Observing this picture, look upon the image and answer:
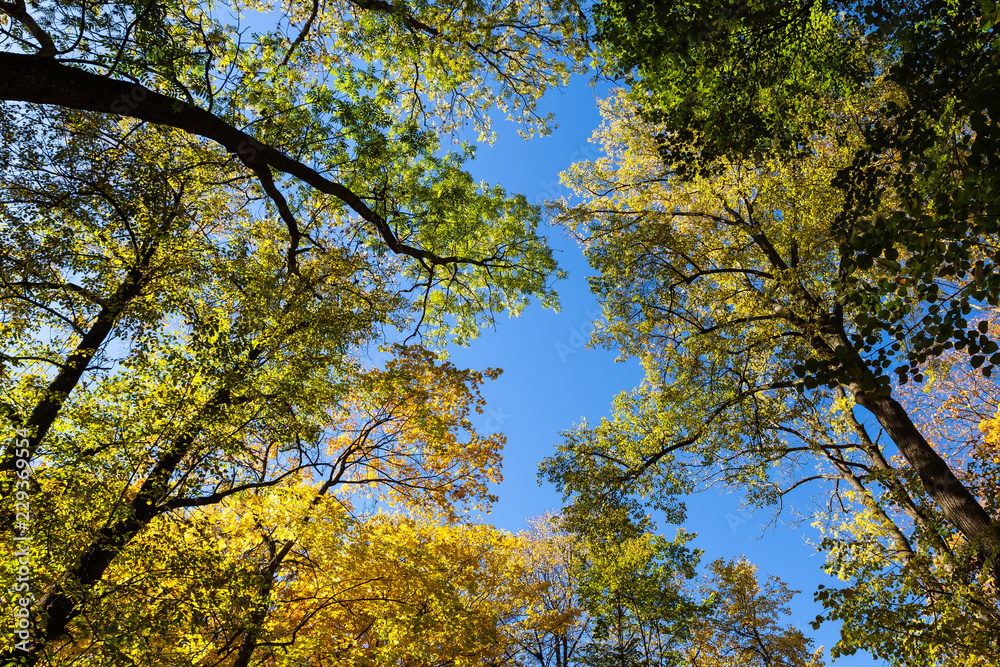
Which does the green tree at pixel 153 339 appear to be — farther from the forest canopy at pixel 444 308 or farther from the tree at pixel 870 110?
the tree at pixel 870 110

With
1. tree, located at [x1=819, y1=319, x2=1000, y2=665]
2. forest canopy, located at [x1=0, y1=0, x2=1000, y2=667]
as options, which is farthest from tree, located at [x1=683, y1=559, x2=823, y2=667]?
tree, located at [x1=819, y1=319, x2=1000, y2=665]

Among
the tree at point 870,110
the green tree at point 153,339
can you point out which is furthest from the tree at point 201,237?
the tree at point 870,110

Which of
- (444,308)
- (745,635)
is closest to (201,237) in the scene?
(444,308)

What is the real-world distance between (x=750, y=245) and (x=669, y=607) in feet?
28.4

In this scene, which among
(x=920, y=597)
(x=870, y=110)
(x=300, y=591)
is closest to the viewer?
(x=920, y=597)

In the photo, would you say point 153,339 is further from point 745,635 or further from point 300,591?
point 745,635

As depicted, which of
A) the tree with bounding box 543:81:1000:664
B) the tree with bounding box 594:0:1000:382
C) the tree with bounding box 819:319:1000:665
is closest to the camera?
the tree with bounding box 594:0:1000:382

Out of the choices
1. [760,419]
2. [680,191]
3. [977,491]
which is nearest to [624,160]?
[680,191]

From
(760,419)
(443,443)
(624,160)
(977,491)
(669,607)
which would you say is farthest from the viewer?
(624,160)

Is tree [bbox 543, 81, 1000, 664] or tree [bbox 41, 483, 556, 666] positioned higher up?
tree [bbox 543, 81, 1000, 664]

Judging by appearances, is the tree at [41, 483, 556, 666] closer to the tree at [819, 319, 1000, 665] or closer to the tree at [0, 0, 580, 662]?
the tree at [0, 0, 580, 662]

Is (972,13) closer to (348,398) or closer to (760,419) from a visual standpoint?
(760,419)

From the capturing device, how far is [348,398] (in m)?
10.8

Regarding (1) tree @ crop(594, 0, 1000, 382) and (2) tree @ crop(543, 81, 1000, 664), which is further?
(2) tree @ crop(543, 81, 1000, 664)
